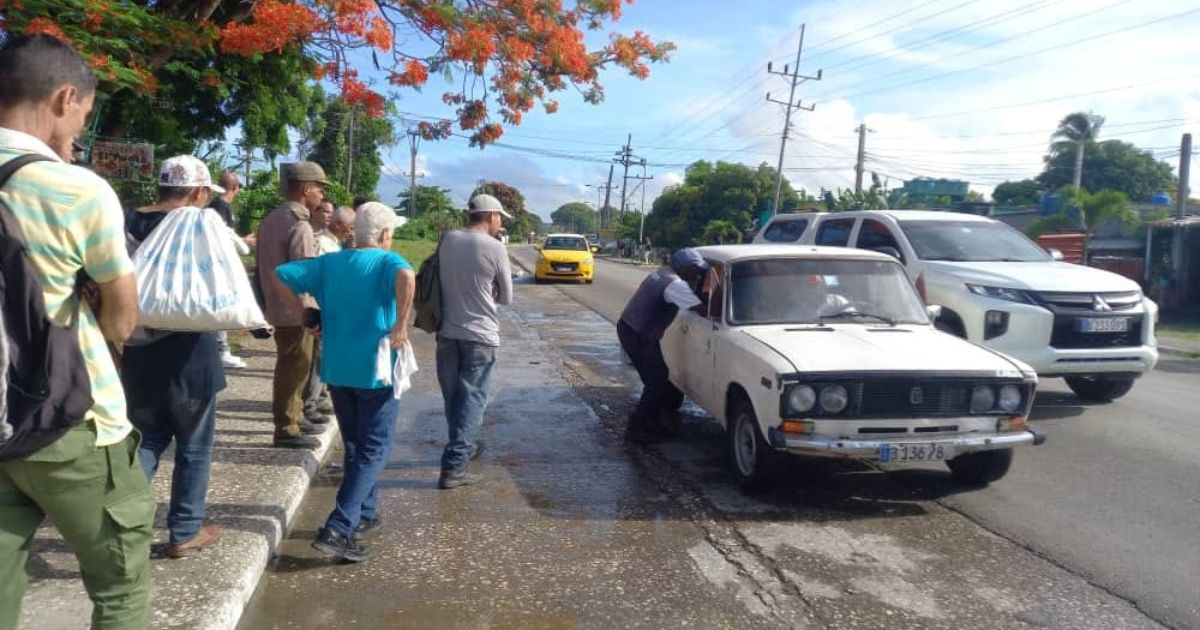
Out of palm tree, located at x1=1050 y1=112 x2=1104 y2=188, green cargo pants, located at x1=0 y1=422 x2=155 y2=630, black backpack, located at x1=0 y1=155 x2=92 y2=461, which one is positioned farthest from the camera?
palm tree, located at x1=1050 y1=112 x2=1104 y2=188

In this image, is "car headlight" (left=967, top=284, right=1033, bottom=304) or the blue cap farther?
"car headlight" (left=967, top=284, right=1033, bottom=304)

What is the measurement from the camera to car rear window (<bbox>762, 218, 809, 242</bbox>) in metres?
11.4

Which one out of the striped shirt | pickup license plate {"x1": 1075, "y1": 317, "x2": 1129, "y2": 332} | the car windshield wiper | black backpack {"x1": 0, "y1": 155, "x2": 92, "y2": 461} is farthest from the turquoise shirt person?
pickup license plate {"x1": 1075, "y1": 317, "x2": 1129, "y2": 332}

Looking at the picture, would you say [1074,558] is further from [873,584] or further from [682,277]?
[682,277]

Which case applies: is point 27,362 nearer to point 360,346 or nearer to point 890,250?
point 360,346

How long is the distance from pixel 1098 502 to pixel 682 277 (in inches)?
128

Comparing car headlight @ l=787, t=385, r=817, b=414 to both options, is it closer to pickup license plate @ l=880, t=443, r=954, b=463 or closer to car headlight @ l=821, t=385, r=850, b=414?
car headlight @ l=821, t=385, r=850, b=414

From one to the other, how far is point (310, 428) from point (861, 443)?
12.9 feet

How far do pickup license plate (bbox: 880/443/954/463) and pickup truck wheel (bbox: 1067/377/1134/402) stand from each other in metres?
4.66

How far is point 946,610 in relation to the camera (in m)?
4.29

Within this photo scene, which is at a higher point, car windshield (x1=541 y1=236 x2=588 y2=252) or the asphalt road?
car windshield (x1=541 y1=236 x2=588 y2=252)

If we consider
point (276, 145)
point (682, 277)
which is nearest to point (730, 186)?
point (276, 145)

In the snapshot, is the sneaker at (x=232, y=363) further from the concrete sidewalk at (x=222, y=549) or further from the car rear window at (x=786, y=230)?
the car rear window at (x=786, y=230)

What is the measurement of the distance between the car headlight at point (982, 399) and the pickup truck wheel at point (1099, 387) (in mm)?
4288
